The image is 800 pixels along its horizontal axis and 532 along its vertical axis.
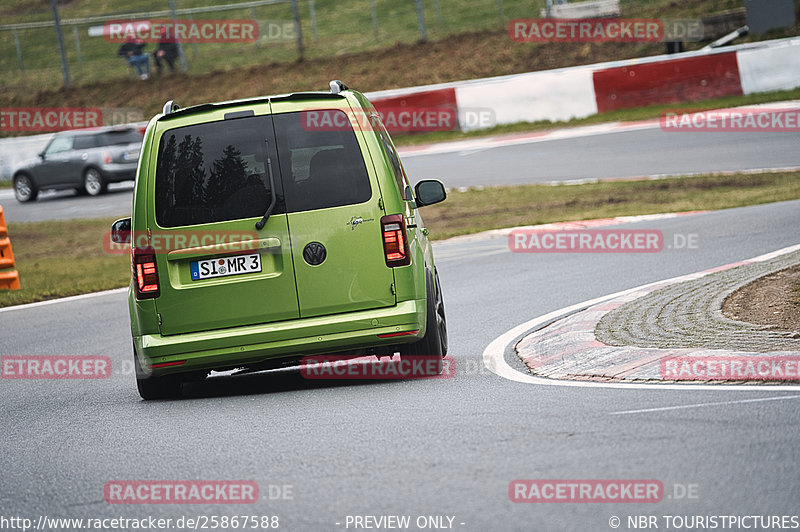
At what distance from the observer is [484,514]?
15.7 ft

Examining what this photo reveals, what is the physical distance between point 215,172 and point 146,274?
0.78 meters

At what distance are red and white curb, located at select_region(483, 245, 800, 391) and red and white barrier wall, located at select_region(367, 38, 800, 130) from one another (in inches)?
657

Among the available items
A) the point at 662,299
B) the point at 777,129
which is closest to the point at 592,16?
the point at 777,129

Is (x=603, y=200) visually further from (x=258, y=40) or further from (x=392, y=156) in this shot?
(x=258, y=40)

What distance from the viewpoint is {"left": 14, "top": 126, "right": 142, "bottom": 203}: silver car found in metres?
27.7

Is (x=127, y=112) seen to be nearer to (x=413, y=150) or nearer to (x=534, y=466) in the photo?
(x=413, y=150)

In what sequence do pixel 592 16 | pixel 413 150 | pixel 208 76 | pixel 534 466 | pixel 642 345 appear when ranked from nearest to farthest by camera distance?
pixel 534 466 < pixel 642 345 < pixel 413 150 < pixel 592 16 < pixel 208 76

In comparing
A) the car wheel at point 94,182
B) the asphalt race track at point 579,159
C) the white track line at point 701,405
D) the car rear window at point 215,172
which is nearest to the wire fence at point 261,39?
the car wheel at point 94,182

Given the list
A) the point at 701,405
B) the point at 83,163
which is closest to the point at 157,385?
the point at 701,405

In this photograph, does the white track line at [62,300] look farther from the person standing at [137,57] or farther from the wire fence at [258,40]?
the person standing at [137,57]

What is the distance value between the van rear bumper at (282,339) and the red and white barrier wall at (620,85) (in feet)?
65.3

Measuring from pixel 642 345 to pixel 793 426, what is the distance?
2409 mm

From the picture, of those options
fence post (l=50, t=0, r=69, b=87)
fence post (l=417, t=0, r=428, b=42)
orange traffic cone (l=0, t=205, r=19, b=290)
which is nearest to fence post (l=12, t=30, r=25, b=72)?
fence post (l=50, t=0, r=69, b=87)

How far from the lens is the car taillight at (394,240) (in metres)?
7.76
